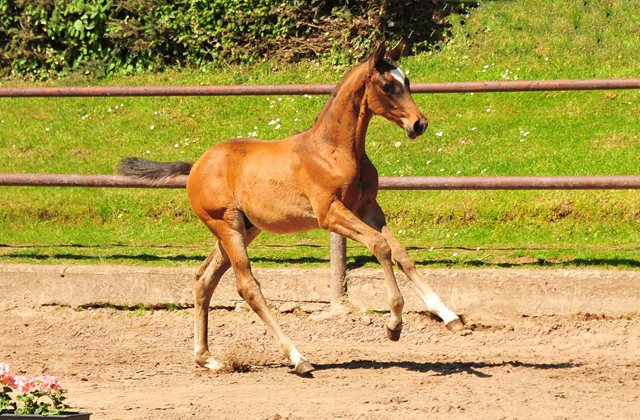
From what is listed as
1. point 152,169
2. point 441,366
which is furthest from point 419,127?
point 152,169

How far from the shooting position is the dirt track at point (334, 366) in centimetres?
423

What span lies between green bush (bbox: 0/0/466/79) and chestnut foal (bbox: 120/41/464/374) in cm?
564

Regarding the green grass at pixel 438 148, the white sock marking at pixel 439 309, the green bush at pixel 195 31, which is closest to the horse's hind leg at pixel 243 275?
the white sock marking at pixel 439 309

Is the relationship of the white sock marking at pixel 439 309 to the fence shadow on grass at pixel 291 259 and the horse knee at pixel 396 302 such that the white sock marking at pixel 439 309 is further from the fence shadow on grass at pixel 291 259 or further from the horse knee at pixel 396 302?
the fence shadow on grass at pixel 291 259

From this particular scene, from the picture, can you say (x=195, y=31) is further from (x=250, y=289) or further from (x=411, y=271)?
(x=411, y=271)

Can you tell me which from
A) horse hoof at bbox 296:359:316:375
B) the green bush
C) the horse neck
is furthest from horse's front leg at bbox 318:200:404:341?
the green bush

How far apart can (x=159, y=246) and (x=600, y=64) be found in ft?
18.9

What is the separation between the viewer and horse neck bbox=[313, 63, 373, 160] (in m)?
4.99

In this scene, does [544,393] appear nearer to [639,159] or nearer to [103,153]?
[639,159]

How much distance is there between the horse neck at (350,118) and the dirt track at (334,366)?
1.48 m

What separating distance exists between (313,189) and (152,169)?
63.8 inches

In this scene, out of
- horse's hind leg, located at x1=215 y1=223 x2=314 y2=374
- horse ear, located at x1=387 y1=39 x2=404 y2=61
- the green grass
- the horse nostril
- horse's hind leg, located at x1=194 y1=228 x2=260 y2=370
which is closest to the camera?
the horse nostril

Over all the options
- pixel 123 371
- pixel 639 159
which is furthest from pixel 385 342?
pixel 639 159

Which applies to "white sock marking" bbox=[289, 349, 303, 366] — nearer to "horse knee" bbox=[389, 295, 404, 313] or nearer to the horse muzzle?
"horse knee" bbox=[389, 295, 404, 313]
